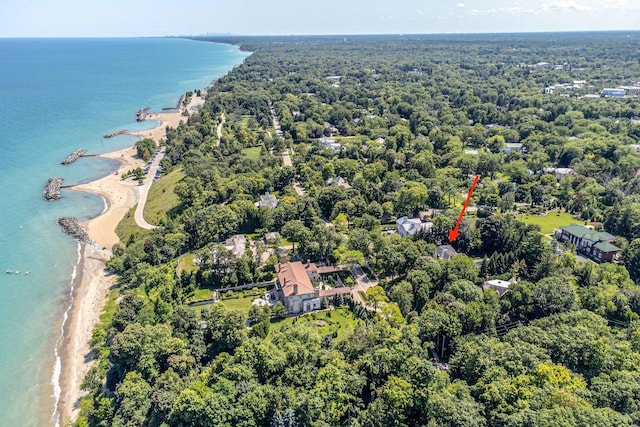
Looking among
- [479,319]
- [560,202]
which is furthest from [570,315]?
[560,202]

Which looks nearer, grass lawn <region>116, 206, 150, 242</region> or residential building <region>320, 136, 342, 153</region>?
grass lawn <region>116, 206, 150, 242</region>

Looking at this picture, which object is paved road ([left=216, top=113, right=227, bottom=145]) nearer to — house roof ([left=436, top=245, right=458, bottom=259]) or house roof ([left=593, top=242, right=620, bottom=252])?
house roof ([left=436, top=245, right=458, bottom=259])

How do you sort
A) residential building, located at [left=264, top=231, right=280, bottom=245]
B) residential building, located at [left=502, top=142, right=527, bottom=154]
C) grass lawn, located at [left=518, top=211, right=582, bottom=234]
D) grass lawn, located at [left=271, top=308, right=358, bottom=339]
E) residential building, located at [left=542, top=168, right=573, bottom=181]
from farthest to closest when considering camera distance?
residential building, located at [left=502, top=142, right=527, bottom=154] → residential building, located at [left=542, top=168, right=573, bottom=181] → grass lawn, located at [left=518, top=211, right=582, bottom=234] → residential building, located at [left=264, top=231, right=280, bottom=245] → grass lawn, located at [left=271, top=308, right=358, bottom=339]

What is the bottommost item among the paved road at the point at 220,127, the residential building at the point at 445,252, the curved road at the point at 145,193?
the curved road at the point at 145,193

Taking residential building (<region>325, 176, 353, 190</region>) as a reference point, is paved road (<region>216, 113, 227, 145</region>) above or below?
above

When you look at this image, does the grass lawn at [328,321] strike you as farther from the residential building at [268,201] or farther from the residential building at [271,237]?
the residential building at [268,201]

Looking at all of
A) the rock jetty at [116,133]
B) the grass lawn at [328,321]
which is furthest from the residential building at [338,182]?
the rock jetty at [116,133]

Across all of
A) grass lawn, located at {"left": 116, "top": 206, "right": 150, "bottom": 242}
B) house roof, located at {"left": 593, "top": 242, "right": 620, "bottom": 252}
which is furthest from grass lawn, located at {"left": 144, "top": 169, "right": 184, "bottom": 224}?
house roof, located at {"left": 593, "top": 242, "right": 620, "bottom": 252}
